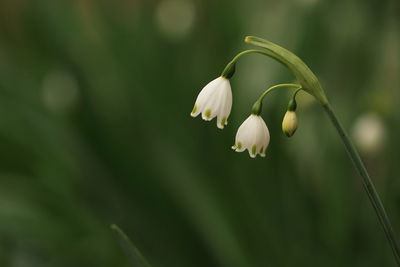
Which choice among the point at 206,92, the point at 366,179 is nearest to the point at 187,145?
the point at 206,92

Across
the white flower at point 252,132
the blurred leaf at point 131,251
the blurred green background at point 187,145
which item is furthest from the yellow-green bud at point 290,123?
the blurred green background at point 187,145

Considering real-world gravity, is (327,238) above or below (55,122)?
below

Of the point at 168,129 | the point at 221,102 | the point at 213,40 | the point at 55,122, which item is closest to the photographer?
the point at 221,102

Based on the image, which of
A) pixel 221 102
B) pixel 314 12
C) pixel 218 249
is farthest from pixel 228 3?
pixel 221 102

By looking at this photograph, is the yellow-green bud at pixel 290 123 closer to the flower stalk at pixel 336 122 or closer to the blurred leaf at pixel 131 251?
the flower stalk at pixel 336 122

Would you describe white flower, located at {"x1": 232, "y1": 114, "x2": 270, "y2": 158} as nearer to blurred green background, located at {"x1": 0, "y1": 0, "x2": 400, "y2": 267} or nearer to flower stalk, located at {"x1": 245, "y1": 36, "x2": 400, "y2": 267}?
flower stalk, located at {"x1": 245, "y1": 36, "x2": 400, "y2": 267}

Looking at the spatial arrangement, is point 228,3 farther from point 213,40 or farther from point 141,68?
point 141,68
